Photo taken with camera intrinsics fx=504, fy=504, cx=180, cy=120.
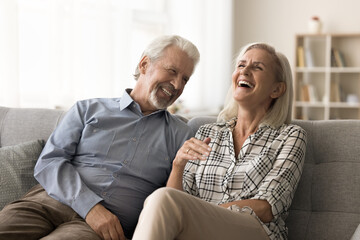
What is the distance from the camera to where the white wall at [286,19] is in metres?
6.46

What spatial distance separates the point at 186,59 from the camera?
7.45 feet

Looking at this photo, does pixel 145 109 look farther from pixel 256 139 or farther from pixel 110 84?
pixel 110 84

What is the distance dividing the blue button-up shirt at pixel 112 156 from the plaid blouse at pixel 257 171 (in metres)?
0.16

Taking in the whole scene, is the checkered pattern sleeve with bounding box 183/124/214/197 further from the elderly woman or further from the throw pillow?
the throw pillow

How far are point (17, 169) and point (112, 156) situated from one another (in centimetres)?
47

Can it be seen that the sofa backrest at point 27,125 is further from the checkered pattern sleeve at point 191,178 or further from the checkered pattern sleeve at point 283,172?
the checkered pattern sleeve at point 283,172

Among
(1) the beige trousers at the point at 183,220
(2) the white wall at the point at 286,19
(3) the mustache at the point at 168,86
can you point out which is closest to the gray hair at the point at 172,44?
(3) the mustache at the point at 168,86

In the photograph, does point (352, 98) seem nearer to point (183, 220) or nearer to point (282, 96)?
point (282, 96)

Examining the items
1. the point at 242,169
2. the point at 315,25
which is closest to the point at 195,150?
the point at 242,169

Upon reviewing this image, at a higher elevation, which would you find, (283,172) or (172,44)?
(172,44)

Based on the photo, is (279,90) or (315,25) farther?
(315,25)

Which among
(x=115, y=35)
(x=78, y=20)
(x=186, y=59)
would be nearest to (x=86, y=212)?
(x=186, y=59)

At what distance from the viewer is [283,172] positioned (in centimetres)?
187

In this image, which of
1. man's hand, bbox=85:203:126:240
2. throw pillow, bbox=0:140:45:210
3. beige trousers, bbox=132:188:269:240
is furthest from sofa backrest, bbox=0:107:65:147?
beige trousers, bbox=132:188:269:240
